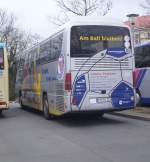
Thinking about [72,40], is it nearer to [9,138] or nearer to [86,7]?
[9,138]

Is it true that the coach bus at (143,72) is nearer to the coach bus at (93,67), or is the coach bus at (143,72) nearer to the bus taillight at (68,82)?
the coach bus at (93,67)

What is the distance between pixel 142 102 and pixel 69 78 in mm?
8250

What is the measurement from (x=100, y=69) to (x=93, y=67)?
249 mm

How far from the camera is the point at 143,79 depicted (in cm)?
2316

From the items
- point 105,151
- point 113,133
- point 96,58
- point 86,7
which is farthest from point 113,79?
point 86,7

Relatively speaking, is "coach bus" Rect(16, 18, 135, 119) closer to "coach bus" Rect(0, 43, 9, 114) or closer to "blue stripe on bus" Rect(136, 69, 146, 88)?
"coach bus" Rect(0, 43, 9, 114)

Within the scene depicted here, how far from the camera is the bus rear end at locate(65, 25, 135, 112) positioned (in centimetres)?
1631

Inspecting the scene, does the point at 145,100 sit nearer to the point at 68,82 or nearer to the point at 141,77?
the point at 141,77

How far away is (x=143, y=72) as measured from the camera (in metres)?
23.2

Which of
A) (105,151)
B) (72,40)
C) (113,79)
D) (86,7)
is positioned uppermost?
(86,7)

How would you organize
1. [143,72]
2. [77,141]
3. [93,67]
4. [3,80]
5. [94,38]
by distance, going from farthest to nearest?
[143,72] → [3,80] → [94,38] → [93,67] → [77,141]

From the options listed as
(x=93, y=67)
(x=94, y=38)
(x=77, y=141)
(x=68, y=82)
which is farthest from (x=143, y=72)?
(x=77, y=141)

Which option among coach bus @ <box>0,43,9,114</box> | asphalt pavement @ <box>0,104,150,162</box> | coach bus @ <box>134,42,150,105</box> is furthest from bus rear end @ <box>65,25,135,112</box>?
coach bus @ <box>134,42,150,105</box>

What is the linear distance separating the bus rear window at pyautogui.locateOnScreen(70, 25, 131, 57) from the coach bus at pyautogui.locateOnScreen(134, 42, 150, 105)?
6073 millimetres
